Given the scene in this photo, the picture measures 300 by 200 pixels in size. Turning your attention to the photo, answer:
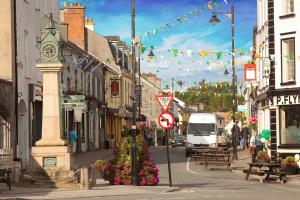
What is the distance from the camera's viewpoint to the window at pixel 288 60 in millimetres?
34781

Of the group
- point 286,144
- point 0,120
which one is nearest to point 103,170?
point 0,120

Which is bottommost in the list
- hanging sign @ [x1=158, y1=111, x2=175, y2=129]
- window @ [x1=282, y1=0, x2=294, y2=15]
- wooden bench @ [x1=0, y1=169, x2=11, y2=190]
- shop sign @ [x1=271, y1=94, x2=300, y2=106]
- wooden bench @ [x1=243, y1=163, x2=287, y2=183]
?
wooden bench @ [x1=243, y1=163, x2=287, y2=183]

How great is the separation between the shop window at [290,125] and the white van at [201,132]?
40.0 feet

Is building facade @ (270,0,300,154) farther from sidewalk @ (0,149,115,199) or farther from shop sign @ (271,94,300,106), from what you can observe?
sidewalk @ (0,149,115,199)

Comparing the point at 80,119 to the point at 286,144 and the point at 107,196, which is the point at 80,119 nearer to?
the point at 286,144

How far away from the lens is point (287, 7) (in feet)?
116

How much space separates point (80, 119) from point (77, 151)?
2.39 m

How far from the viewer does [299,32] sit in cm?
3400

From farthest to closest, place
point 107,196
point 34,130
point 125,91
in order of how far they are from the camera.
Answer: point 125,91, point 34,130, point 107,196

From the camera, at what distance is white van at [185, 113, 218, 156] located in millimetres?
47188

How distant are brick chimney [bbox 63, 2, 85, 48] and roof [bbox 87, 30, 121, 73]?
18.7ft

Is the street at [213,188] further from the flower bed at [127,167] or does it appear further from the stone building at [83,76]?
the stone building at [83,76]

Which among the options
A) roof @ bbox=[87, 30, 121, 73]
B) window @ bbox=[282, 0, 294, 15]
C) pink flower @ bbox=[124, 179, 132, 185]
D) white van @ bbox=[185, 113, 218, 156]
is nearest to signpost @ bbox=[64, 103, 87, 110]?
pink flower @ bbox=[124, 179, 132, 185]

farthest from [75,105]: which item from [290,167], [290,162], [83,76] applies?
[83,76]
